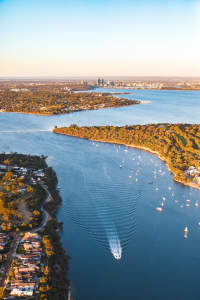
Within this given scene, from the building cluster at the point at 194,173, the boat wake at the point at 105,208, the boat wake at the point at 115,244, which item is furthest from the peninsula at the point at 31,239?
the building cluster at the point at 194,173

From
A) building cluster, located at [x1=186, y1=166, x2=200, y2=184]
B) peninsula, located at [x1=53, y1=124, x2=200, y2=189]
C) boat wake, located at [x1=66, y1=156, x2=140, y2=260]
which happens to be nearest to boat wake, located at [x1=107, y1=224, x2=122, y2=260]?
boat wake, located at [x1=66, y1=156, x2=140, y2=260]

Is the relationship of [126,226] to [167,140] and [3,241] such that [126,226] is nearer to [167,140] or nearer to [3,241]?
[3,241]

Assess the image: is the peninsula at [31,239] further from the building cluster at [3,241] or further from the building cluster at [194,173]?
the building cluster at [194,173]

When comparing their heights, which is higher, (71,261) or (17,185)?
(17,185)

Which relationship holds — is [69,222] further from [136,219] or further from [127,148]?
[127,148]

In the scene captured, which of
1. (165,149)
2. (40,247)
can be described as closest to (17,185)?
(40,247)

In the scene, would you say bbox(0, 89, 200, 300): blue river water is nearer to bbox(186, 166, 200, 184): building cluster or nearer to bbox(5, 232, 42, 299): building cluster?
bbox(186, 166, 200, 184): building cluster
